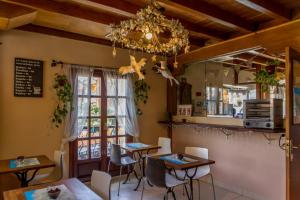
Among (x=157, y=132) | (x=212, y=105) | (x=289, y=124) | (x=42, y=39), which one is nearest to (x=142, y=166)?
(x=157, y=132)

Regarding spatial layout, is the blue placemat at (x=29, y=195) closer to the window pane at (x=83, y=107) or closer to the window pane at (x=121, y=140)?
the window pane at (x=83, y=107)

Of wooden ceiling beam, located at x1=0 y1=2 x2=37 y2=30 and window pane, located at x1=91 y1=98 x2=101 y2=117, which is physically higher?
wooden ceiling beam, located at x1=0 y1=2 x2=37 y2=30

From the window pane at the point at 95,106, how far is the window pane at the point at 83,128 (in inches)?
8.6

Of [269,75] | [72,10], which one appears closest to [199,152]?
[269,75]

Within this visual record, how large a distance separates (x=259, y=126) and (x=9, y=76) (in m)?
3.75

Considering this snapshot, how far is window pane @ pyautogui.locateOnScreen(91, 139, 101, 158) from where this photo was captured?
419 centimetres

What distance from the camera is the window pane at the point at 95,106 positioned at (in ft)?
13.8

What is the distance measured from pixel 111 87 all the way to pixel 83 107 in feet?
2.18

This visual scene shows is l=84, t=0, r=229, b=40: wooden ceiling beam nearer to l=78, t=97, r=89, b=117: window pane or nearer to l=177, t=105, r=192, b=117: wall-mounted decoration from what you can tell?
l=177, t=105, r=192, b=117: wall-mounted decoration

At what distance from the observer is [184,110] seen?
16.0ft

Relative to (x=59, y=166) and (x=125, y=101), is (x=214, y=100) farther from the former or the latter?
(x=59, y=166)

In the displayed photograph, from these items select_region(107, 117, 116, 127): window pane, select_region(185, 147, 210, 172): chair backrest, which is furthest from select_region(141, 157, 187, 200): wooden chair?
select_region(107, 117, 116, 127): window pane

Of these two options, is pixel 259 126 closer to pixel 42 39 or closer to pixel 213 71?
pixel 213 71

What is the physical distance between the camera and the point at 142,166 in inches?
159
